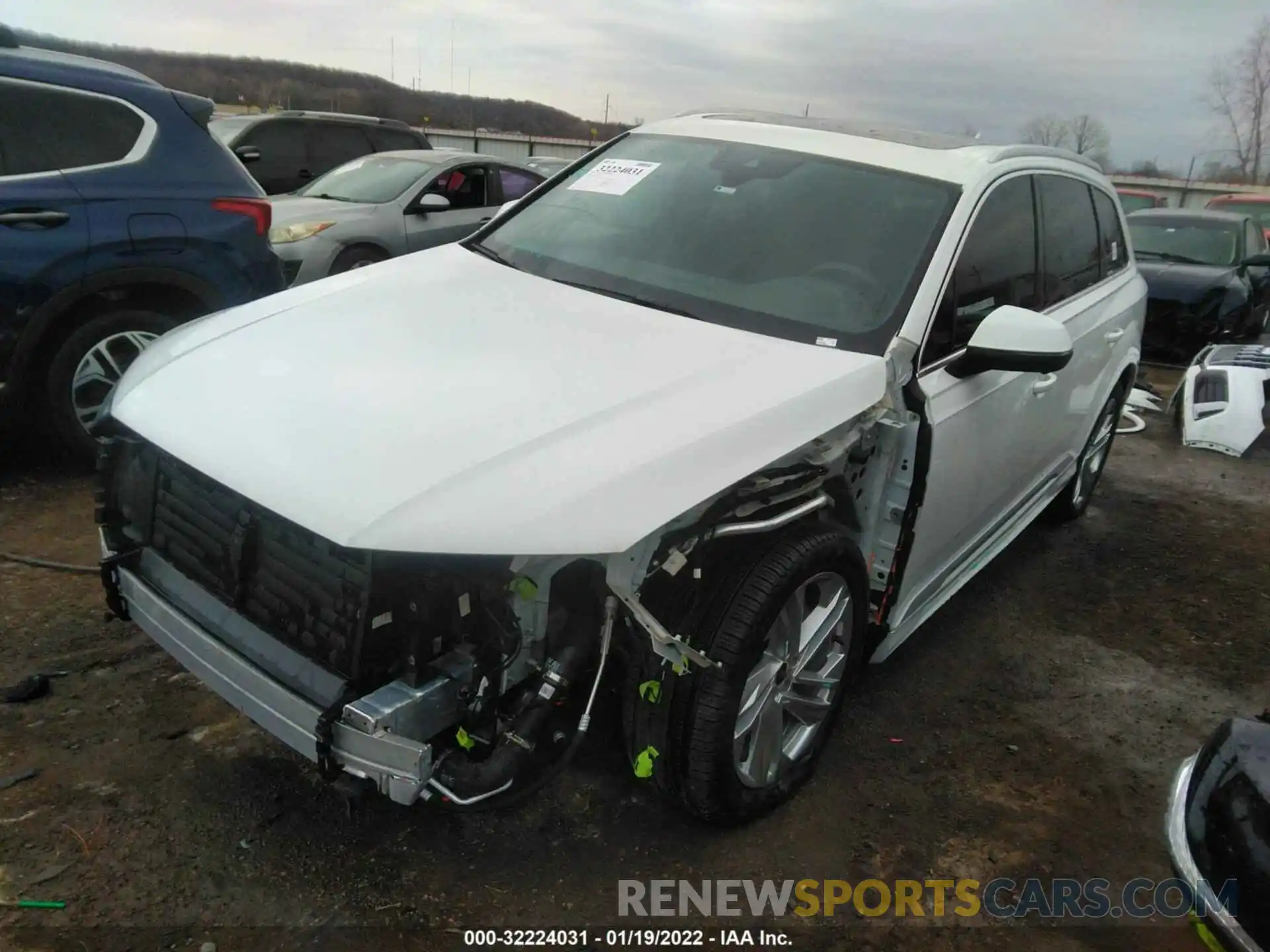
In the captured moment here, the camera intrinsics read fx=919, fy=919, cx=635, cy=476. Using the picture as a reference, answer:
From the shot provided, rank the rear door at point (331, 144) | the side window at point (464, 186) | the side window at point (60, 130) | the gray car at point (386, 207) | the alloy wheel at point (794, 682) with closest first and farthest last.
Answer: the alloy wheel at point (794, 682) → the side window at point (60, 130) → the gray car at point (386, 207) → the side window at point (464, 186) → the rear door at point (331, 144)

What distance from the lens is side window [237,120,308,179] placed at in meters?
9.96

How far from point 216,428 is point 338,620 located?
56 centimetres

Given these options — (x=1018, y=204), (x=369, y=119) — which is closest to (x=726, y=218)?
(x=1018, y=204)

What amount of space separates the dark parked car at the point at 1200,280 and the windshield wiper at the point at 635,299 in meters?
7.10

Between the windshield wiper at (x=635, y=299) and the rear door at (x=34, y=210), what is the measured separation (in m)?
2.49

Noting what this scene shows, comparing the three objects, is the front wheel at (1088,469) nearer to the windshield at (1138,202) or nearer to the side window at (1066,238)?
the side window at (1066,238)

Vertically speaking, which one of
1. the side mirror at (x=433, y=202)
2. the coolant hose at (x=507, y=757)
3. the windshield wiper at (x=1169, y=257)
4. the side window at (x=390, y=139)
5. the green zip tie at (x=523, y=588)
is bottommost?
the coolant hose at (x=507, y=757)

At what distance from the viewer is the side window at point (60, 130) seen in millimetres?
4039

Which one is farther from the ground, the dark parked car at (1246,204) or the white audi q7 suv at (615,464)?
the dark parked car at (1246,204)

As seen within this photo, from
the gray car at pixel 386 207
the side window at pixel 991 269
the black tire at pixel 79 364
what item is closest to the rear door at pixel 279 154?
the gray car at pixel 386 207

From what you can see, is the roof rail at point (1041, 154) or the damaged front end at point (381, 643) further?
the roof rail at point (1041, 154)

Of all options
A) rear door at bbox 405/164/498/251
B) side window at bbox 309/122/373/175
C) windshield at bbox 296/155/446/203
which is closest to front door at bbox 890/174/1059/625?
rear door at bbox 405/164/498/251

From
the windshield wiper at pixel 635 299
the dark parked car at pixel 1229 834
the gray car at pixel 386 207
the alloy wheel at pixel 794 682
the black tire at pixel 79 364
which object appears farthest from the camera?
the gray car at pixel 386 207

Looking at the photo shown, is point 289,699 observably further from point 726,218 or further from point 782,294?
point 726,218
